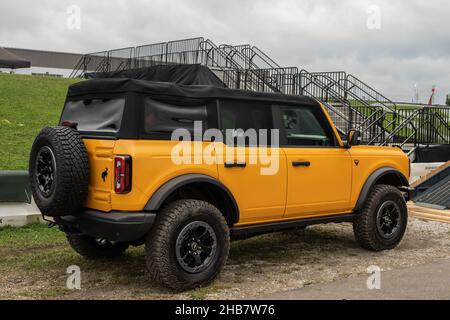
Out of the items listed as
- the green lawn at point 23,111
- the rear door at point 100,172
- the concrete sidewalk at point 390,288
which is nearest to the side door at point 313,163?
the concrete sidewalk at point 390,288

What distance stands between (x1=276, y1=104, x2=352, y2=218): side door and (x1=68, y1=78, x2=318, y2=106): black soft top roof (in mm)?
385

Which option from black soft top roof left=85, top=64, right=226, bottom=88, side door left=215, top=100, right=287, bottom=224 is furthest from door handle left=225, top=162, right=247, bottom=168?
black soft top roof left=85, top=64, right=226, bottom=88

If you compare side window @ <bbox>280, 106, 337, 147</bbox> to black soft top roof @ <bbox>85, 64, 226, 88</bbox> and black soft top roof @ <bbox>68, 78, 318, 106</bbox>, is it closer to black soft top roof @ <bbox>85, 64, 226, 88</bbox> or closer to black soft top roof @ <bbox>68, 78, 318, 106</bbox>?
black soft top roof @ <bbox>68, 78, 318, 106</bbox>

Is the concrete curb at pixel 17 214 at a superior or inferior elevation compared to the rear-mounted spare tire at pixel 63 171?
inferior

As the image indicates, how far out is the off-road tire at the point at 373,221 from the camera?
637 centimetres

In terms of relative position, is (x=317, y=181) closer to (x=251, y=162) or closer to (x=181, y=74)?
(x=251, y=162)

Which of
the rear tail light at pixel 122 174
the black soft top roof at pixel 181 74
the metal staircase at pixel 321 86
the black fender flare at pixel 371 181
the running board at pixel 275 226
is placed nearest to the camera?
the rear tail light at pixel 122 174

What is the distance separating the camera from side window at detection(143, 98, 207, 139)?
4.73m

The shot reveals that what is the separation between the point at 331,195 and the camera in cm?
598

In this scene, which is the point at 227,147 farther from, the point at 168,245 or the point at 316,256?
the point at 316,256

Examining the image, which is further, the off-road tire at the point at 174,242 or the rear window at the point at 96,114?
the rear window at the point at 96,114

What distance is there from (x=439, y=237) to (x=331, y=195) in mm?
2680

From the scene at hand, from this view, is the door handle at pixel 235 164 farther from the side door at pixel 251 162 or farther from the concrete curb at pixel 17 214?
the concrete curb at pixel 17 214
